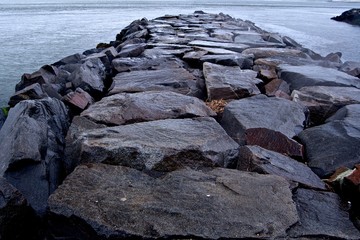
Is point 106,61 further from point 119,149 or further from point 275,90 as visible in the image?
point 119,149

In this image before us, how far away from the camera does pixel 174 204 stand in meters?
1.73

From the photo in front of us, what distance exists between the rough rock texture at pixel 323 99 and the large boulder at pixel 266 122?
195mm

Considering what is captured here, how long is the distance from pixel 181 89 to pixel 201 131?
112 centimetres

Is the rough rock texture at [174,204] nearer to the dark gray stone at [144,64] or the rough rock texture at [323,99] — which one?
the rough rock texture at [323,99]

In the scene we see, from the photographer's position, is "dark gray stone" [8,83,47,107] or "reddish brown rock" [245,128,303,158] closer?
"reddish brown rock" [245,128,303,158]

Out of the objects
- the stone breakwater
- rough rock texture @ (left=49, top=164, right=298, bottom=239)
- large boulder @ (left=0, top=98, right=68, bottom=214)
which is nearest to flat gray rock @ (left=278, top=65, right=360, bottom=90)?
the stone breakwater

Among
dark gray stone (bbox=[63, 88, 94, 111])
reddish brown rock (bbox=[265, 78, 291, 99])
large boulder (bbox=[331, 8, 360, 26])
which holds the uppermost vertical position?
reddish brown rock (bbox=[265, 78, 291, 99])

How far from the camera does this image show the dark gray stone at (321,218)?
1.65 meters

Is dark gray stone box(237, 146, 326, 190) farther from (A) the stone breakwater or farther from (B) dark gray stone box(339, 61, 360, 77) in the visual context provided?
(B) dark gray stone box(339, 61, 360, 77)

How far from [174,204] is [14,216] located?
0.71m

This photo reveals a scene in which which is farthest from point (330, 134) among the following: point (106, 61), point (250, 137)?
point (106, 61)

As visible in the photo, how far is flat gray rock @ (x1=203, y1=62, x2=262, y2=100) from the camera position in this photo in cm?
333

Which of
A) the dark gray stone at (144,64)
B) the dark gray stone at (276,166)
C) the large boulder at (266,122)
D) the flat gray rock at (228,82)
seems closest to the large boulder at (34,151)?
the dark gray stone at (276,166)

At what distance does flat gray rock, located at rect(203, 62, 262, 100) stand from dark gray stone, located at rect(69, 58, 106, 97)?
1.10 m
